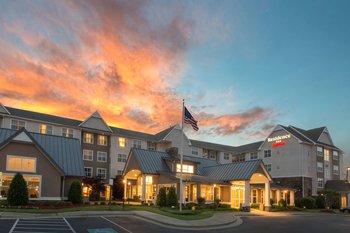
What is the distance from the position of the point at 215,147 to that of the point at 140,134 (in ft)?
58.5

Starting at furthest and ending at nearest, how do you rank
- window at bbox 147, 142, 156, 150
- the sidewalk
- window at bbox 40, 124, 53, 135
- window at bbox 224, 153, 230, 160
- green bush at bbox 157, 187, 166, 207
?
window at bbox 224, 153, 230, 160, window at bbox 147, 142, 156, 150, window at bbox 40, 124, 53, 135, green bush at bbox 157, 187, 166, 207, the sidewalk

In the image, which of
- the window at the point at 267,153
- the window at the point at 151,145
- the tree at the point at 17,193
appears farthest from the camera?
the window at the point at 267,153

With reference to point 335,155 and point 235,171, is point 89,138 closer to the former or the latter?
point 235,171

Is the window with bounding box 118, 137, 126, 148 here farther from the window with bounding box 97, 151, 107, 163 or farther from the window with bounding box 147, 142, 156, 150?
the window with bounding box 147, 142, 156, 150

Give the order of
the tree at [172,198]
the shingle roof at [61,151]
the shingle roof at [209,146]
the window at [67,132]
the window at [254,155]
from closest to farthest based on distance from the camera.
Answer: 1. the shingle roof at [61,151]
2. the tree at [172,198]
3. the window at [67,132]
4. the shingle roof at [209,146]
5. the window at [254,155]

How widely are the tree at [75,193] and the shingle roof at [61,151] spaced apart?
139cm

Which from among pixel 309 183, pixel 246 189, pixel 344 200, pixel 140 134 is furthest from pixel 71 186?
pixel 344 200

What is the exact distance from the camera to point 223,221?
26.3m

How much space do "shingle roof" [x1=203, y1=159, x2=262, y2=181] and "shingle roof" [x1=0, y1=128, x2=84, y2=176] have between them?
1745 cm

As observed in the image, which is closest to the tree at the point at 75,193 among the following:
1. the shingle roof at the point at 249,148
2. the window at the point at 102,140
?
the window at the point at 102,140

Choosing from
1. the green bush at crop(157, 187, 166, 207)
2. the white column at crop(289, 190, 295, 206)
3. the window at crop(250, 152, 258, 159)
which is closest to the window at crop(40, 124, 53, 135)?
the green bush at crop(157, 187, 166, 207)

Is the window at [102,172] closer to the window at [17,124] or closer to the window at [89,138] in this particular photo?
the window at [89,138]

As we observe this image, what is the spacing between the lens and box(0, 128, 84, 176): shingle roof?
36.4 metres

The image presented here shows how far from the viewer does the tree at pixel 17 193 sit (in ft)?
99.5
